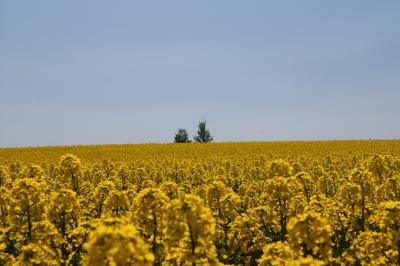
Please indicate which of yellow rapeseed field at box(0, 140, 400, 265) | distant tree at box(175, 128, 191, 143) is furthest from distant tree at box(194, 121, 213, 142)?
yellow rapeseed field at box(0, 140, 400, 265)

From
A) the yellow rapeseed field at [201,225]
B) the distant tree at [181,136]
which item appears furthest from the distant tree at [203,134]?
the yellow rapeseed field at [201,225]

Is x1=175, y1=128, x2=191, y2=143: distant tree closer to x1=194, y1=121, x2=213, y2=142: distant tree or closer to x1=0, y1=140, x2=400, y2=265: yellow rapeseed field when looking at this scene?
x1=194, y1=121, x2=213, y2=142: distant tree

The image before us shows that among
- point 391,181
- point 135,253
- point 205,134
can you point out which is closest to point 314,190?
point 391,181

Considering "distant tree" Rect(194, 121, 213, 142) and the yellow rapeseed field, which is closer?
the yellow rapeseed field

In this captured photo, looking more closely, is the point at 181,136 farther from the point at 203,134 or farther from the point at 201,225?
the point at 201,225

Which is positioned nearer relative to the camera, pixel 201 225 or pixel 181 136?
pixel 201 225

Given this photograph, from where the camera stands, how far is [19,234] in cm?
1118

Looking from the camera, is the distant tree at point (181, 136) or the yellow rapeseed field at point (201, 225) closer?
the yellow rapeseed field at point (201, 225)

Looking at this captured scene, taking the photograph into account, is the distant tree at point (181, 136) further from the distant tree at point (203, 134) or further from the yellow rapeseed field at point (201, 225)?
the yellow rapeseed field at point (201, 225)

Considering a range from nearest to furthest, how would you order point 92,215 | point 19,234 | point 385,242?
point 385,242
point 19,234
point 92,215

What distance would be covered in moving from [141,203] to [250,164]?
75.0ft

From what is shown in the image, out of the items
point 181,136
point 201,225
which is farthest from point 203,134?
point 201,225

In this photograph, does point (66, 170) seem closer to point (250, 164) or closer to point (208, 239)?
point (208, 239)

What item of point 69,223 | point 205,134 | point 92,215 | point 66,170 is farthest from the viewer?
point 205,134
